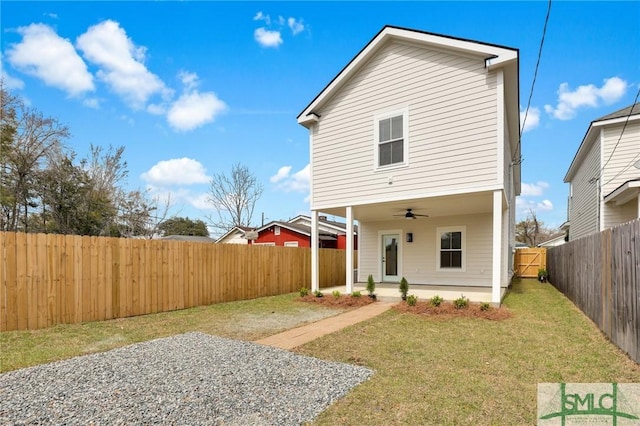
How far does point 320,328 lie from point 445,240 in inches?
278

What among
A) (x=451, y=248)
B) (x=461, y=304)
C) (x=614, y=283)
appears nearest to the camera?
(x=614, y=283)

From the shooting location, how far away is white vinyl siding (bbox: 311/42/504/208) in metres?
8.02

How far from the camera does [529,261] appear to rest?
1745 centimetres

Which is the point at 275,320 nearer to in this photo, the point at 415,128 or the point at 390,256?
the point at 415,128

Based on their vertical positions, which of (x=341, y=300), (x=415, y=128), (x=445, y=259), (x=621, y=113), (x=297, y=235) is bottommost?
(x=341, y=300)

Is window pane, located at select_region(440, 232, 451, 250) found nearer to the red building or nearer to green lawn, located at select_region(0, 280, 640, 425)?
green lawn, located at select_region(0, 280, 640, 425)

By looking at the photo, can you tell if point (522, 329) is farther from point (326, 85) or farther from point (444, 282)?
point (326, 85)

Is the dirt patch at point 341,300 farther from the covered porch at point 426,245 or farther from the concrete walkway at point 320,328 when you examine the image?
the covered porch at point 426,245

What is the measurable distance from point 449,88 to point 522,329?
561 cm

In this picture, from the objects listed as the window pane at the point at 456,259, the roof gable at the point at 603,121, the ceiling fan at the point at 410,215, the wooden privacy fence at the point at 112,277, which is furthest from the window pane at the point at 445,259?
the roof gable at the point at 603,121

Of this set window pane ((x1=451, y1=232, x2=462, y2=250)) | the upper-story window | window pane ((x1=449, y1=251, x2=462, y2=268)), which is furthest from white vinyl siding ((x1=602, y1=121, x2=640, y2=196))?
the upper-story window

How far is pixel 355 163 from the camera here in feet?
32.3

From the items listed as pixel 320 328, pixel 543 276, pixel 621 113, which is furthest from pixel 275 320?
pixel 543 276

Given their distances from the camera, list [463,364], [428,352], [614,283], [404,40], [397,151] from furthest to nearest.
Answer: [397,151], [404,40], [614,283], [428,352], [463,364]
